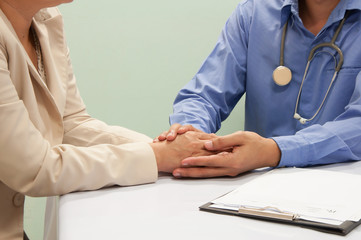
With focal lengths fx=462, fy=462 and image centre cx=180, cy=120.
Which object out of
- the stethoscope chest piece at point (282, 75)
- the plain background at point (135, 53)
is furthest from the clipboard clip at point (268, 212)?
the plain background at point (135, 53)

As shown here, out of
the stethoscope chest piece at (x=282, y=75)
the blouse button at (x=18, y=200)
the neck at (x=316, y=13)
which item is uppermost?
the neck at (x=316, y=13)

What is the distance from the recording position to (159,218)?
810mm

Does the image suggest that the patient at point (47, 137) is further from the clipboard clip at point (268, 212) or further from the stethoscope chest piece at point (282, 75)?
the stethoscope chest piece at point (282, 75)

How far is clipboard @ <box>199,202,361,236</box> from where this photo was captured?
72 centimetres

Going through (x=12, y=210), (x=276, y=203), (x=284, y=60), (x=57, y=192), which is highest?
(x=284, y=60)

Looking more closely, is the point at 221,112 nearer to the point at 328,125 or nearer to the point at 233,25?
the point at 233,25

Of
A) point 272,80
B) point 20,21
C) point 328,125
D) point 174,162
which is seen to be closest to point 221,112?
point 272,80

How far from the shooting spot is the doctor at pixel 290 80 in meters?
1.21

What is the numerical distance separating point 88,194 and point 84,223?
174 millimetres

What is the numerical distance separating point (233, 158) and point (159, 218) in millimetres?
313

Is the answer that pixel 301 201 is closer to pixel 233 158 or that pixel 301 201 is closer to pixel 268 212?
pixel 268 212

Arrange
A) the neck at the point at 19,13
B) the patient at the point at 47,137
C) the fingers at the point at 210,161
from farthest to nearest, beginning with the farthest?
the neck at the point at 19,13
the fingers at the point at 210,161
the patient at the point at 47,137

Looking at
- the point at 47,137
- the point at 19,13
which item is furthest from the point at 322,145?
the point at 19,13

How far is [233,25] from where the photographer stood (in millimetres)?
1653
